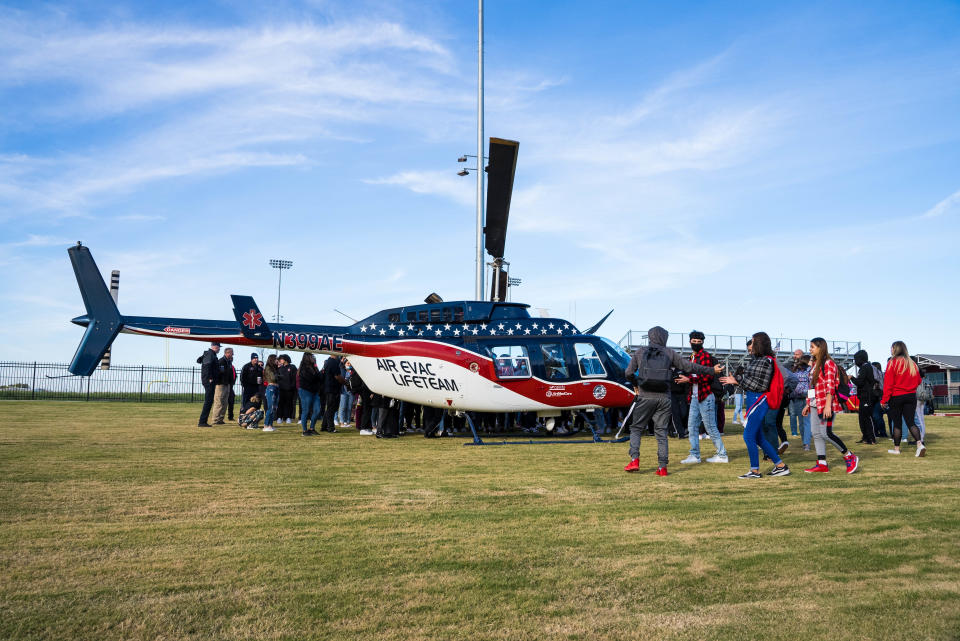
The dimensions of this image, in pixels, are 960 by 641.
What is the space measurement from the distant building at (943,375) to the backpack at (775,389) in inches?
1599

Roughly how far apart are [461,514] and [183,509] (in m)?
2.46

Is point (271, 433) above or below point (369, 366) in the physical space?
below

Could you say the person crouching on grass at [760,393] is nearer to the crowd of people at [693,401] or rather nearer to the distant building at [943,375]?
the crowd of people at [693,401]

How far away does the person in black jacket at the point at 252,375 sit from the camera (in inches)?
628

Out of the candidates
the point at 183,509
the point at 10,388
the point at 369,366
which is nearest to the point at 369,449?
the point at 369,366

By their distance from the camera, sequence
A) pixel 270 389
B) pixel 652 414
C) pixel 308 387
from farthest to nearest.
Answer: pixel 270 389, pixel 308 387, pixel 652 414

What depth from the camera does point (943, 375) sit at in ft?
Result: 148

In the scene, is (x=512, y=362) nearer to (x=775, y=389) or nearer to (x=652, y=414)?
(x=652, y=414)

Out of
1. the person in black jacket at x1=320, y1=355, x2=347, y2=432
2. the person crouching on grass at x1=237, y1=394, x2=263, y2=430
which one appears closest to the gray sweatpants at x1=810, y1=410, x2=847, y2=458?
the person in black jacket at x1=320, y1=355, x2=347, y2=432

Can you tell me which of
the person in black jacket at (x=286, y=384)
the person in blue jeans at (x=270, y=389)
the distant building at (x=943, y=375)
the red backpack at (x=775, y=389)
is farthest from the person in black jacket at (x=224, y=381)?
the distant building at (x=943, y=375)

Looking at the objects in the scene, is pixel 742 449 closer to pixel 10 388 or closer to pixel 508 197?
pixel 508 197

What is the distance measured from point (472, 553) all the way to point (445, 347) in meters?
8.75

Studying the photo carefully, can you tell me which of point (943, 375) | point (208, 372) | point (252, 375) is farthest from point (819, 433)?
point (943, 375)

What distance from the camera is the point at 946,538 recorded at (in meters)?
4.82
